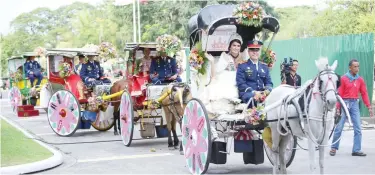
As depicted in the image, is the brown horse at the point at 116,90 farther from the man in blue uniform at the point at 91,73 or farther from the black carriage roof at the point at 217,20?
the black carriage roof at the point at 217,20

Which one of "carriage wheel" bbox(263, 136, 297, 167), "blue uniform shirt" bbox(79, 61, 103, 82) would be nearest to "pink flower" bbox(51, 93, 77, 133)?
"blue uniform shirt" bbox(79, 61, 103, 82)

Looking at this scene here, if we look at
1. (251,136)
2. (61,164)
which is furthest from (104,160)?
(251,136)

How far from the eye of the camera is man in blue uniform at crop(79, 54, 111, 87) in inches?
623

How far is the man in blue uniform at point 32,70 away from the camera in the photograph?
74.9 ft

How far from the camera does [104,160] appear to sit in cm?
1103

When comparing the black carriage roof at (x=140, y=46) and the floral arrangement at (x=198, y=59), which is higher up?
the black carriage roof at (x=140, y=46)

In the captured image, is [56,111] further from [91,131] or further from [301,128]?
[301,128]

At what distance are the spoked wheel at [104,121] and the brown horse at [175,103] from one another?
3.95 m

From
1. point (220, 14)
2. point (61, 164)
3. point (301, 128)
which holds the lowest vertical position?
point (61, 164)

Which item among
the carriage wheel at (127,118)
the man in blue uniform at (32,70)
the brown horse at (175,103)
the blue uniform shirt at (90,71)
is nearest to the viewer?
the brown horse at (175,103)

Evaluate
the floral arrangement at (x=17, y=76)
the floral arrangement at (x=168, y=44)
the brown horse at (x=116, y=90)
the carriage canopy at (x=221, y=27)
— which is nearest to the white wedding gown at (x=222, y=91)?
the carriage canopy at (x=221, y=27)

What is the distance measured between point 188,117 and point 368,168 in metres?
3.09

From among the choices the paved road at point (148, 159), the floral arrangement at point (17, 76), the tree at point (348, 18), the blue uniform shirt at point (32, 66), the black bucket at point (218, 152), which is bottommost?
the paved road at point (148, 159)

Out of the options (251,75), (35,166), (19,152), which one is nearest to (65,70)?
(19,152)
